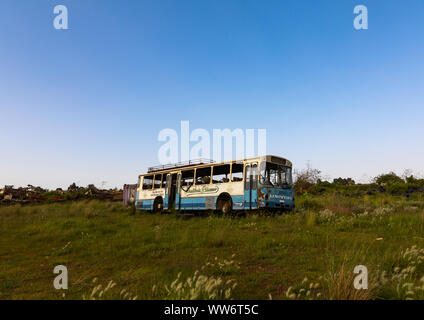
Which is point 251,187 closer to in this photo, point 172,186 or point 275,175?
point 275,175

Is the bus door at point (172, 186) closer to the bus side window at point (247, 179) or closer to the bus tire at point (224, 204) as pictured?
the bus tire at point (224, 204)

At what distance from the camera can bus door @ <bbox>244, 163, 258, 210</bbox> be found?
12297 millimetres

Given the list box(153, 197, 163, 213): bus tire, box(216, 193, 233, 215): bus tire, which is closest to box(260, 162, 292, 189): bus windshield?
box(216, 193, 233, 215): bus tire

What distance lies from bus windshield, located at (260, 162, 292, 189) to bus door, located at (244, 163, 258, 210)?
0.34m

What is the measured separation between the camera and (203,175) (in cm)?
1591

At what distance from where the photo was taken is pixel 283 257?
5645mm

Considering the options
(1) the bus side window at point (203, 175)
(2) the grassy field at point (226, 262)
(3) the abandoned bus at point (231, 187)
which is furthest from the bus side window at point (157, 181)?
(2) the grassy field at point (226, 262)

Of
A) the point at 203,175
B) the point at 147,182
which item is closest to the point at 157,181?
the point at 147,182

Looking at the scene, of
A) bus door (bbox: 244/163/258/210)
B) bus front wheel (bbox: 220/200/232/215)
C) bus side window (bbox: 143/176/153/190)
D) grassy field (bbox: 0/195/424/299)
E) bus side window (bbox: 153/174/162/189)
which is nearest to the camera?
grassy field (bbox: 0/195/424/299)

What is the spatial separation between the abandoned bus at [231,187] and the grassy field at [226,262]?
7.60 ft

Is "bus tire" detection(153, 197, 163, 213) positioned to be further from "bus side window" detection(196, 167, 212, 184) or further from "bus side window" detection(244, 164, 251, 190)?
"bus side window" detection(244, 164, 251, 190)

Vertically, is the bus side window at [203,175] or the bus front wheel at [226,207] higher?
the bus side window at [203,175]

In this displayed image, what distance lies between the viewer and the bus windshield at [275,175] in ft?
41.1
